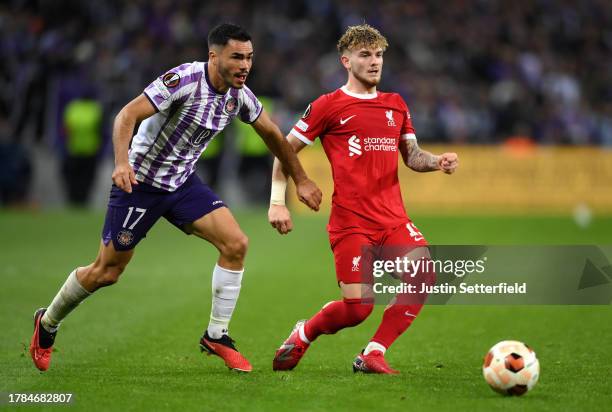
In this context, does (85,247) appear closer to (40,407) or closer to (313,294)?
(313,294)

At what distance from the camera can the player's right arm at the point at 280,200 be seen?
739 cm

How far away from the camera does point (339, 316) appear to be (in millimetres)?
7391

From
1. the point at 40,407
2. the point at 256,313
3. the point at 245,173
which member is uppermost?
the point at 245,173

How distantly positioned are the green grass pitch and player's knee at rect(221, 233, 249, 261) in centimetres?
81

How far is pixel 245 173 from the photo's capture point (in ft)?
77.0

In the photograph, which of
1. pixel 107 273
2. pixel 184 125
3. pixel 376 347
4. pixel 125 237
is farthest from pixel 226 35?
pixel 376 347

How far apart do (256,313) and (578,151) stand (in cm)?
1363

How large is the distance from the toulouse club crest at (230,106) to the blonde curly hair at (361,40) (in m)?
0.85

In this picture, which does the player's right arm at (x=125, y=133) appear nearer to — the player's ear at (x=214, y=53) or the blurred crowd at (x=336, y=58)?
the player's ear at (x=214, y=53)

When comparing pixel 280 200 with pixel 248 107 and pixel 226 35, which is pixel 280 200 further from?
pixel 226 35

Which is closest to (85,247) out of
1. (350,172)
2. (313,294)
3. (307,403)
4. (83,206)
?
(313,294)

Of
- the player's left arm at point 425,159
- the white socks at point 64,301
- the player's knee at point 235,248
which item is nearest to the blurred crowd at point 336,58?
the white socks at point 64,301

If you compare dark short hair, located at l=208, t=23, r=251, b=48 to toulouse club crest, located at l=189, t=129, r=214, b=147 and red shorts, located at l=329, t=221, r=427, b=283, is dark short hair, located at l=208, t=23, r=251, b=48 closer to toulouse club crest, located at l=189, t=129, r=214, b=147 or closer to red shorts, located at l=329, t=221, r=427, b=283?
toulouse club crest, located at l=189, t=129, r=214, b=147

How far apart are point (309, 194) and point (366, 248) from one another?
58 centimetres
